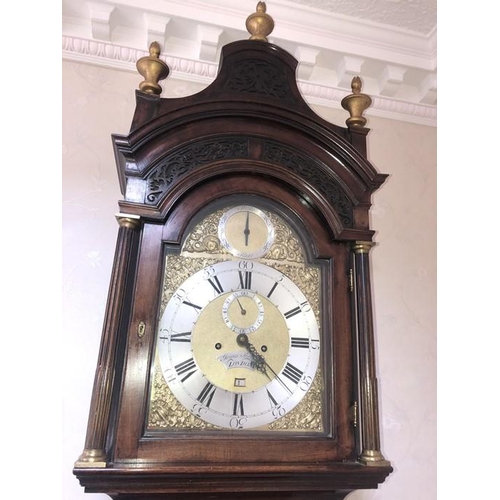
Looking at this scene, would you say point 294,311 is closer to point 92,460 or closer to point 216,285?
point 216,285

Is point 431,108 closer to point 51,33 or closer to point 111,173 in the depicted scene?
point 111,173

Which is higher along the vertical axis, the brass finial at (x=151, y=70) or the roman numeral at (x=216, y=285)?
the brass finial at (x=151, y=70)

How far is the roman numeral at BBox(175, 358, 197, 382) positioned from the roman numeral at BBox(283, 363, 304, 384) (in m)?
0.15

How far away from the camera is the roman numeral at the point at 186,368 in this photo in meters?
0.68

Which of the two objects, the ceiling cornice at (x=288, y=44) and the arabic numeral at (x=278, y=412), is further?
the ceiling cornice at (x=288, y=44)

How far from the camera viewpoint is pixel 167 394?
2.20ft

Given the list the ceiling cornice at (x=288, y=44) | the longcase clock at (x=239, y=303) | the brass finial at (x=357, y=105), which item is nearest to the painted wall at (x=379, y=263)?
the ceiling cornice at (x=288, y=44)

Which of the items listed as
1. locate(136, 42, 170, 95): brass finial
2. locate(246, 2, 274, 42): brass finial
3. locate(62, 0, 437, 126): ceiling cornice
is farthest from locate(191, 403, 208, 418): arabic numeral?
locate(62, 0, 437, 126): ceiling cornice

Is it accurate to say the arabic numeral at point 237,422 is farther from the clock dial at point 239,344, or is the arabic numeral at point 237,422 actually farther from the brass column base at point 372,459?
the brass column base at point 372,459

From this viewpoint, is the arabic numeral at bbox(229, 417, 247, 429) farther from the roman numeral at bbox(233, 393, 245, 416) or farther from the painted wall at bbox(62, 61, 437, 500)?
the painted wall at bbox(62, 61, 437, 500)

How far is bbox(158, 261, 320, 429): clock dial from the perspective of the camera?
0.68 m

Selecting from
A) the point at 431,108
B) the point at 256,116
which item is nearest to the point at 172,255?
the point at 256,116

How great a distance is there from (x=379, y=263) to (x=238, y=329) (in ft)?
2.23

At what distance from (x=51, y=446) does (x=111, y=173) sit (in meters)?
0.83
